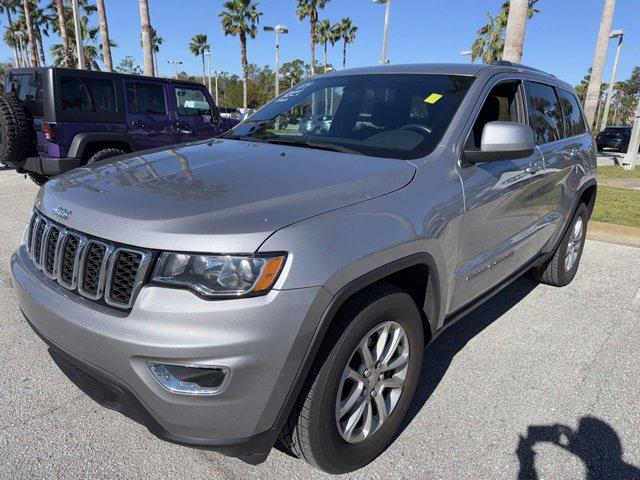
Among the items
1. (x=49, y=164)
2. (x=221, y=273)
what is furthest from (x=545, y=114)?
(x=49, y=164)

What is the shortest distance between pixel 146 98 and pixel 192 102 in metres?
1.02

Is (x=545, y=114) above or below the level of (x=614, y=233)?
above

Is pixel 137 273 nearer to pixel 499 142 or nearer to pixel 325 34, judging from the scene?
pixel 499 142

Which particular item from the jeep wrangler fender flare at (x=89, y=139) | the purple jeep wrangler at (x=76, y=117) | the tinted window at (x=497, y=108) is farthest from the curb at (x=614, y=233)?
the jeep wrangler fender flare at (x=89, y=139)

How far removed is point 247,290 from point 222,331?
0.52 feet

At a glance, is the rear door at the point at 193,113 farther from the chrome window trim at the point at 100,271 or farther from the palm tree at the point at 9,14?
the palm tree at the point at 9,14

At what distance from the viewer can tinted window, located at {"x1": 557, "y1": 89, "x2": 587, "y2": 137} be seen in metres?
4.28

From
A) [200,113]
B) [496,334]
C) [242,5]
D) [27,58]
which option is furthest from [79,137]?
[27,58]

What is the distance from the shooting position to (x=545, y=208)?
3.71 metres

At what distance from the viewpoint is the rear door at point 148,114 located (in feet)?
26.8

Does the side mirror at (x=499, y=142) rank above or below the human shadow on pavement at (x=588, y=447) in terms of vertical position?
above

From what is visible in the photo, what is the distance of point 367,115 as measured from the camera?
3.05 metres

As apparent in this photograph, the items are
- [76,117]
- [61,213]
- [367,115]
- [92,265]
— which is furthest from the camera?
[76,117]

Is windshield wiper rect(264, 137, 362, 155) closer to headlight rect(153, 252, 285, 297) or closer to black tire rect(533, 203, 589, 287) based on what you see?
headlight rect(153, 252, 285, 297)
